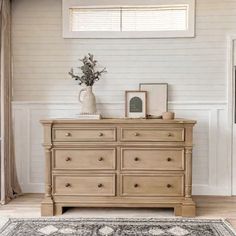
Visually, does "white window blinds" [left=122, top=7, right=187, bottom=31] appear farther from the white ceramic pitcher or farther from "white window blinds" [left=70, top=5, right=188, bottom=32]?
the white ceramic pitcher

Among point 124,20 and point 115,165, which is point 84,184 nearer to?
point 115,165

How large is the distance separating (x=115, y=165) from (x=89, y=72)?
1.15 metres

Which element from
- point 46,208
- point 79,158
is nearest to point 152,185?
point 79,158

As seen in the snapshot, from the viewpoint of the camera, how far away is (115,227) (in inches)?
120

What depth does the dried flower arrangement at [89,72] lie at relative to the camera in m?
3.86

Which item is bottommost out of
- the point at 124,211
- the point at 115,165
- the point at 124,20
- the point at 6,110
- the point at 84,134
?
the point at 124,211

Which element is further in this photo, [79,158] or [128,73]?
[128,73]

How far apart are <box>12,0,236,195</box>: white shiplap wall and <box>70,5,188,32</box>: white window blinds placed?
0.18 metres

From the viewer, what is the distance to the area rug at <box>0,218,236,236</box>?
9.60ft

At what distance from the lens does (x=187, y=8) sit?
4.09 meters

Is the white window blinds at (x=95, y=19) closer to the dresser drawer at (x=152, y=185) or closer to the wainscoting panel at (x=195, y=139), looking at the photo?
the wainscoting panel at (x=195, y=139)

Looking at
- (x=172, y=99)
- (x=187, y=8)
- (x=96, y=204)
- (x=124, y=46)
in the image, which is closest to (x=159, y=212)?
(x=96, y=204)

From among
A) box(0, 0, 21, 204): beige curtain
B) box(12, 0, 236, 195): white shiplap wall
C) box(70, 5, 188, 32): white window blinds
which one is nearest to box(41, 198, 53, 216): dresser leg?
box(0, 0, 21, 204): beige curtain

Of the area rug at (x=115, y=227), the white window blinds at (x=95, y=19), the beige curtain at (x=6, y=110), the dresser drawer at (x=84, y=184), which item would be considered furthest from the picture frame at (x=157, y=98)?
the beige curtain at (x=6, y=110)
